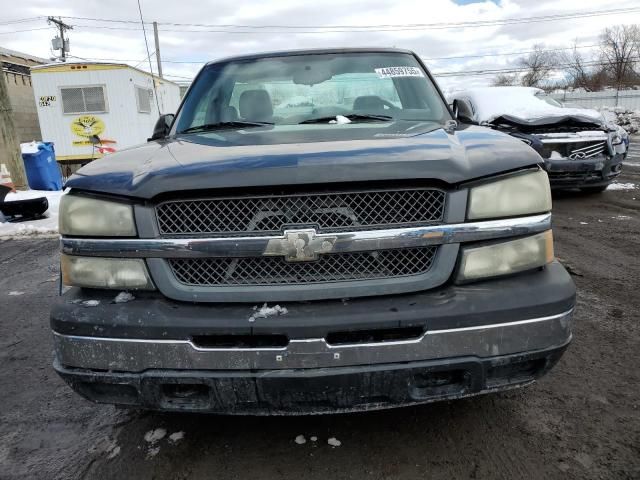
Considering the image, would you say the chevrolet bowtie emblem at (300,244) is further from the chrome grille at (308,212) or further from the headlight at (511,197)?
the headlight at (511,197)

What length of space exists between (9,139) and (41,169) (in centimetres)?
130

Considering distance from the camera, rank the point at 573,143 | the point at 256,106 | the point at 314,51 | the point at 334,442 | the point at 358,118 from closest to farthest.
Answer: the point at 334,442
the point at 358,118
the point at 256,106
the point at 314,51
the point at 573,143

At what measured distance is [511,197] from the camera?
191 cm

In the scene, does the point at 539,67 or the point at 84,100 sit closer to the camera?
the point at 84,100

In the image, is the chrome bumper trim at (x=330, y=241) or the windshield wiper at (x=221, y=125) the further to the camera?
the windshield wiper at (x=221, y=125)

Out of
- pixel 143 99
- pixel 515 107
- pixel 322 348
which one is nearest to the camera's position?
pixel 322 348

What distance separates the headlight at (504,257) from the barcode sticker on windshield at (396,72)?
178 cm

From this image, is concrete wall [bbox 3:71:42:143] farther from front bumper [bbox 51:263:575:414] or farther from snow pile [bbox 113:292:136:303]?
front bumper [bbox 51:263:575:414]

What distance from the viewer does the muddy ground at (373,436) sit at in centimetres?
201

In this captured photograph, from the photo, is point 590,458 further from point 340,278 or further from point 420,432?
point 340,278

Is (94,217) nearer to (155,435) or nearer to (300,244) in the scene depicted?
(300,244)

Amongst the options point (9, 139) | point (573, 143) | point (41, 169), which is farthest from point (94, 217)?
point (41, 169)

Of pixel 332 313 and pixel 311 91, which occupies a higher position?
pixel 311 91

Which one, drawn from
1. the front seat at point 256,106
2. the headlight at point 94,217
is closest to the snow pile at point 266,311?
the headlight at point 94,217
